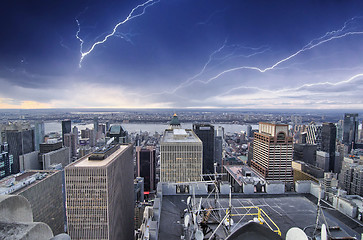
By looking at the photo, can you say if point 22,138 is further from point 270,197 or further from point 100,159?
point 270,197

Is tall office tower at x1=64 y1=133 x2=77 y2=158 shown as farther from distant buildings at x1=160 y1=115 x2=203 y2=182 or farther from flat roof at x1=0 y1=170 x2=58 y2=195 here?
distant buildings at x1=160 y1=115 x2=203 y2=182

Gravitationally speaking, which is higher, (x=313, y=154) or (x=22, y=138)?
(x=22, y=138)

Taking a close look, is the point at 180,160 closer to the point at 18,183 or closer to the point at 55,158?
the point at 18,183

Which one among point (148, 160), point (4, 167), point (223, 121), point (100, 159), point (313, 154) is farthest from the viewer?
point (223, 121)

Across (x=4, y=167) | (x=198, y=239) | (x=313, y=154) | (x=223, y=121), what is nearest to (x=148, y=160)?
(x=4, y=167)

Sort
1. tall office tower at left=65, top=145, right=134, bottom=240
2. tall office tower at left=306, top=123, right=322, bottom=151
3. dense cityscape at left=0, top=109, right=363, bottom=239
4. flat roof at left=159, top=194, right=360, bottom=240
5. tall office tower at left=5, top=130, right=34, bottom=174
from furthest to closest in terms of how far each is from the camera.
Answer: tall office tower at left=306, top=123, right=322, bottom=151 < tall office tower at left=5, top=130, right=34, bottom=174 < tall office tower at left=65, top=145, right=134, bottom=240 < dense cityscape at left=0, top=109, right=363, bottom=239 < flat roof at left=159, top=194, right=360, bottom=240

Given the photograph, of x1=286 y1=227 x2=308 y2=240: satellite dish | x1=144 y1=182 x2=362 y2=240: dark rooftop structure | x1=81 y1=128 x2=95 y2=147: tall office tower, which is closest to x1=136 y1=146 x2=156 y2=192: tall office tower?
x1=81 y1=128 x2=95 y2=147: tall office tower
